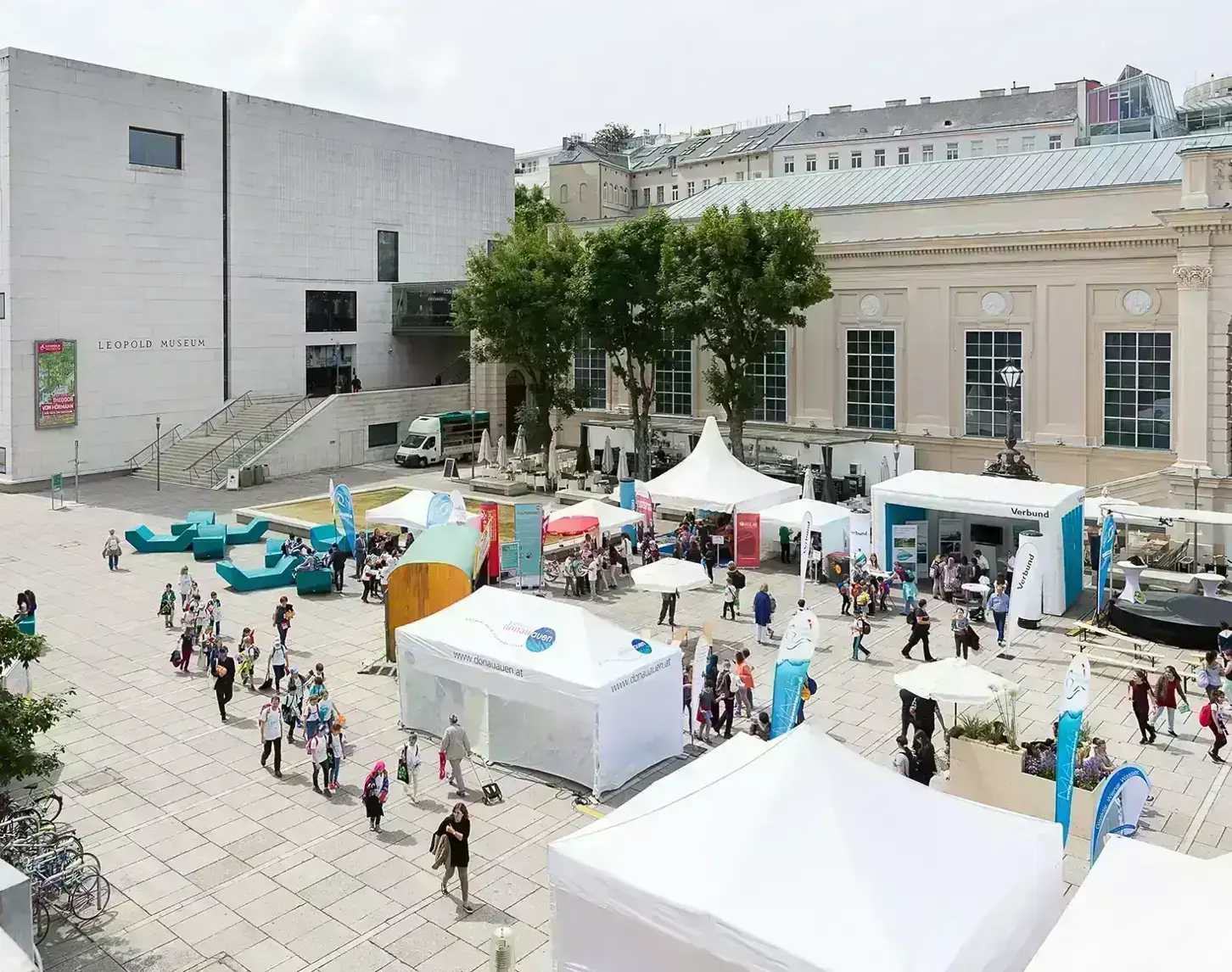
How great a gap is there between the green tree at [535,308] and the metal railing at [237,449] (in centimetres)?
982

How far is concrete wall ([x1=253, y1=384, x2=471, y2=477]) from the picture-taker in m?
45.5

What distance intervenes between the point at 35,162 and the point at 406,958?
4037 centimetres

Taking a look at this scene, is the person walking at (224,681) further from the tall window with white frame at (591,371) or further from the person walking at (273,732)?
the tall window with white frame at (591,371)

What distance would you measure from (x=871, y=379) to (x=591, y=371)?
44.4ft

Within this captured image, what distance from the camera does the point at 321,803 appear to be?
15.4m

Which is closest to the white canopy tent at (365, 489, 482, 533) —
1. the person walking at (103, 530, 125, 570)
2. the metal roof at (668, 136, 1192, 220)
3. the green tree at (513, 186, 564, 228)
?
the person walking at (103, 530, 125, 570)

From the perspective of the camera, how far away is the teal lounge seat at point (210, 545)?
1233 inches

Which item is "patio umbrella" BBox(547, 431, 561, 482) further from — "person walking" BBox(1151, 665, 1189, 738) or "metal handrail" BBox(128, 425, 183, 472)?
"person walking" BBox(1151, 665, 1189, 738)

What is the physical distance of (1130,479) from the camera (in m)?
31.2

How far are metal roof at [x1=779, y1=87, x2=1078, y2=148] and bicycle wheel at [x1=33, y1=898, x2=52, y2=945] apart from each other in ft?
251

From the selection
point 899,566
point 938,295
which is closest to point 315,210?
point 938,295

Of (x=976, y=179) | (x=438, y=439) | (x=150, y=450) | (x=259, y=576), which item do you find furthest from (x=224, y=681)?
(x=150, y=450)

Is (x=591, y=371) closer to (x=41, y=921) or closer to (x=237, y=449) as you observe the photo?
(x=237, y=449)

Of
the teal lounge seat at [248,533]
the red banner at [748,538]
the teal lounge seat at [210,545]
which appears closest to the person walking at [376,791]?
the red banner at [748,538]
